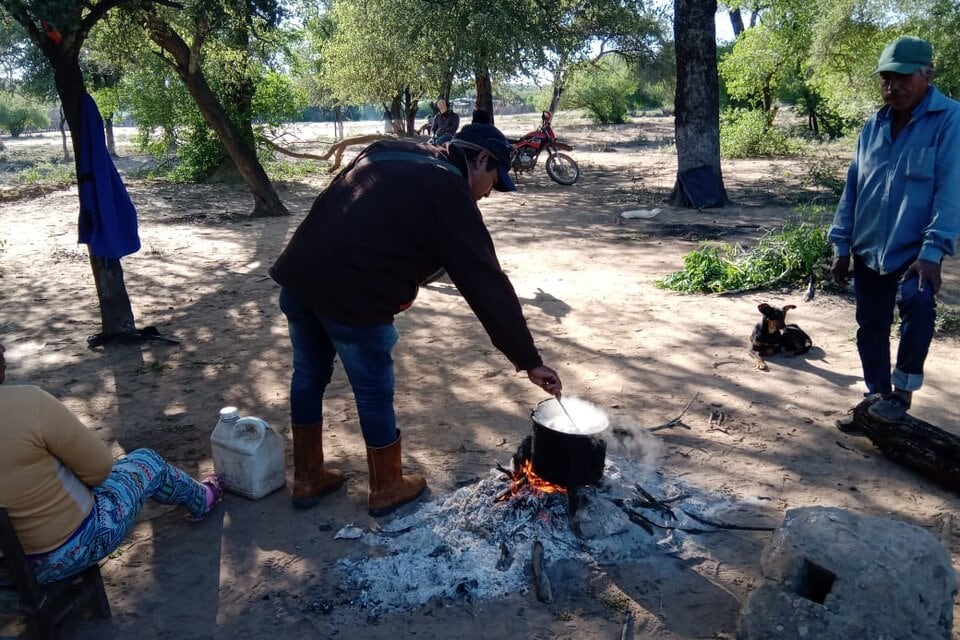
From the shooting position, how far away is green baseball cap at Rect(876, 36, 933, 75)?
312 cm

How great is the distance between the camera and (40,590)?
2.30 metres

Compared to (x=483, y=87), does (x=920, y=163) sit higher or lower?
lower

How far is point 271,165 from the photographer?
56.9 ft

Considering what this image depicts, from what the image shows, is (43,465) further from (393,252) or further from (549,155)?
(549,155)

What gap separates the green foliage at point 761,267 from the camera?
6.21 metres

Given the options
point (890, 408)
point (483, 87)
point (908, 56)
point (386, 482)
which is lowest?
point (386, 482)

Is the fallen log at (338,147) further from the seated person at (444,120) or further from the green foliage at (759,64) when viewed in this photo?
the green foliage at (759,64)

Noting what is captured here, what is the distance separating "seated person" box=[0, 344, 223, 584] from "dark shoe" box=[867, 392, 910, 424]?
3349 millimetres

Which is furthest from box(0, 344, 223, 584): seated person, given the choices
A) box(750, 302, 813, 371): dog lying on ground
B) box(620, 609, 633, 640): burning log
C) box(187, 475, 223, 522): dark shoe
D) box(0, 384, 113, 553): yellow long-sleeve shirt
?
box(750, 302, 813, 371): dog lying on ground

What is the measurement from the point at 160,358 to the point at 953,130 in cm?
518

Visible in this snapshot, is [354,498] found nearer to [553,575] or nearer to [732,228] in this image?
[553,575]

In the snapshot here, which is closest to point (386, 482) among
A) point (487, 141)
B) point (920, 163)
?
point (487, 141)

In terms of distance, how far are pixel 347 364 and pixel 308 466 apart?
2.20 feet

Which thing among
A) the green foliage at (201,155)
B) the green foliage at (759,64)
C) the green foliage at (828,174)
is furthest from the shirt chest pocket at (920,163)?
the green foliage at (759,64)
